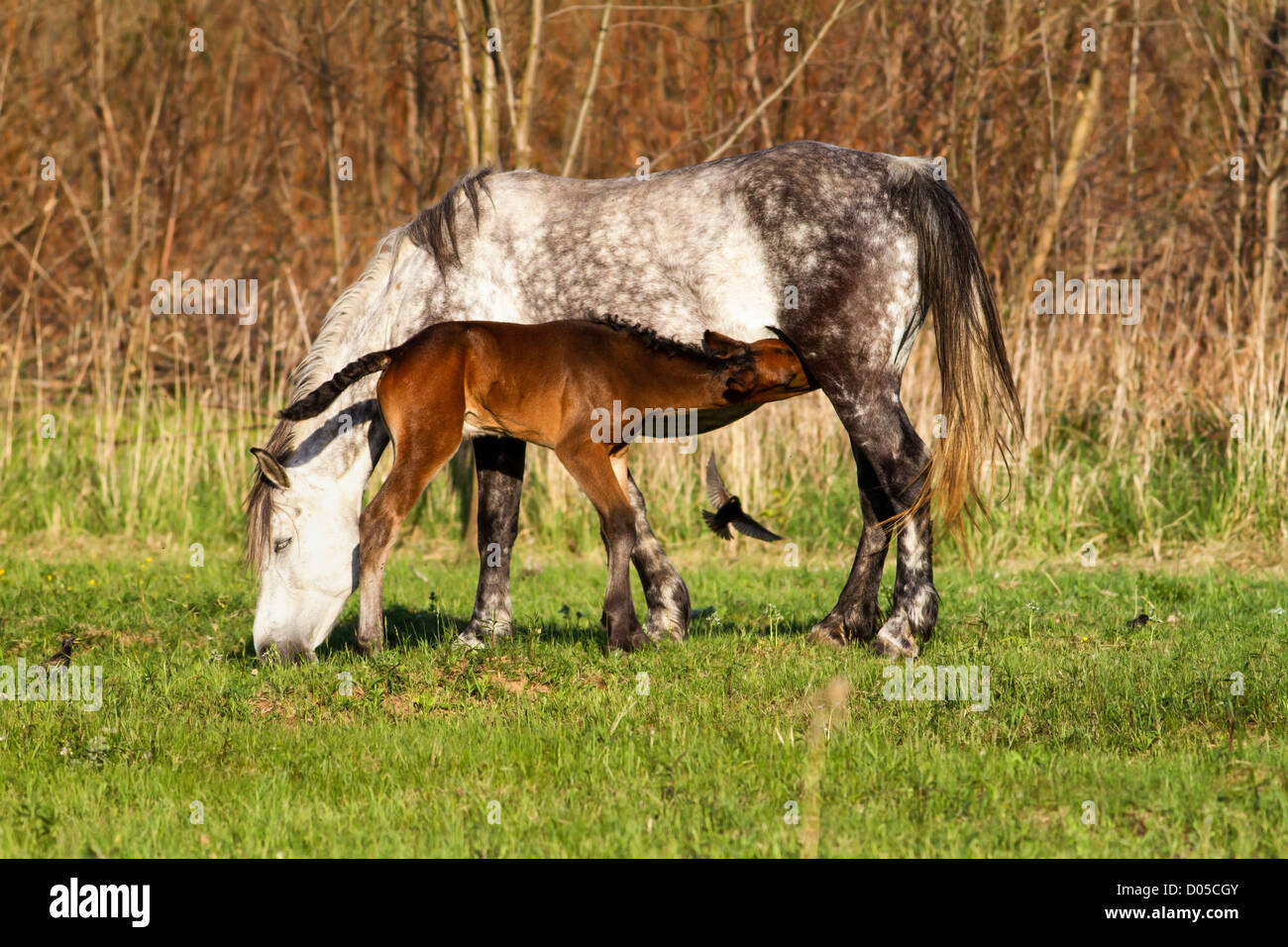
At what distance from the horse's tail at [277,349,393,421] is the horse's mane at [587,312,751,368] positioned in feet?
3.50

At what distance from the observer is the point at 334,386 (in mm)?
6773

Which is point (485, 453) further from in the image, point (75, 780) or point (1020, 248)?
point (1020, 248)

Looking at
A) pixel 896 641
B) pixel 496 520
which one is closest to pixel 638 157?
pixel 496 520

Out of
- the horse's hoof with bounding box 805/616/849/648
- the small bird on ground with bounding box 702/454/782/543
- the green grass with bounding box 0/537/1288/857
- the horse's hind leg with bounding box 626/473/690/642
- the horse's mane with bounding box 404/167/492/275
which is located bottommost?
the green grass with bounding box 0/537/1288/857

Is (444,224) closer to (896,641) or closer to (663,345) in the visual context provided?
(663,345)

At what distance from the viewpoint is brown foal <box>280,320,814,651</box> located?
6.65m

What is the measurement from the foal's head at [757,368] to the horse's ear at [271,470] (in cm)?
223

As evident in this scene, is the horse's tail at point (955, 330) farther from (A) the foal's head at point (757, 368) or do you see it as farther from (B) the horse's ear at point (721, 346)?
(B) the horse's ear at point (721, 346)

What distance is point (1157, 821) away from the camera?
174 inches

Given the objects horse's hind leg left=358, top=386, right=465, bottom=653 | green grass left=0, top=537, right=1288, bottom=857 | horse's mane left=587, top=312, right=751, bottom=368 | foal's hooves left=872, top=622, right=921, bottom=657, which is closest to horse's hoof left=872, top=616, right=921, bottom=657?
foal's hooves left=872, top=622, right=921, bottom=657

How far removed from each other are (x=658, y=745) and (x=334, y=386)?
256 cm

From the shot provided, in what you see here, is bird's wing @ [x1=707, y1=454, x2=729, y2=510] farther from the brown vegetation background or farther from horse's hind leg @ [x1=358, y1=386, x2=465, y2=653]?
the brown vegetation background

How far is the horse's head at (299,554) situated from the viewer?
714cm

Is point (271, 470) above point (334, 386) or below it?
below
